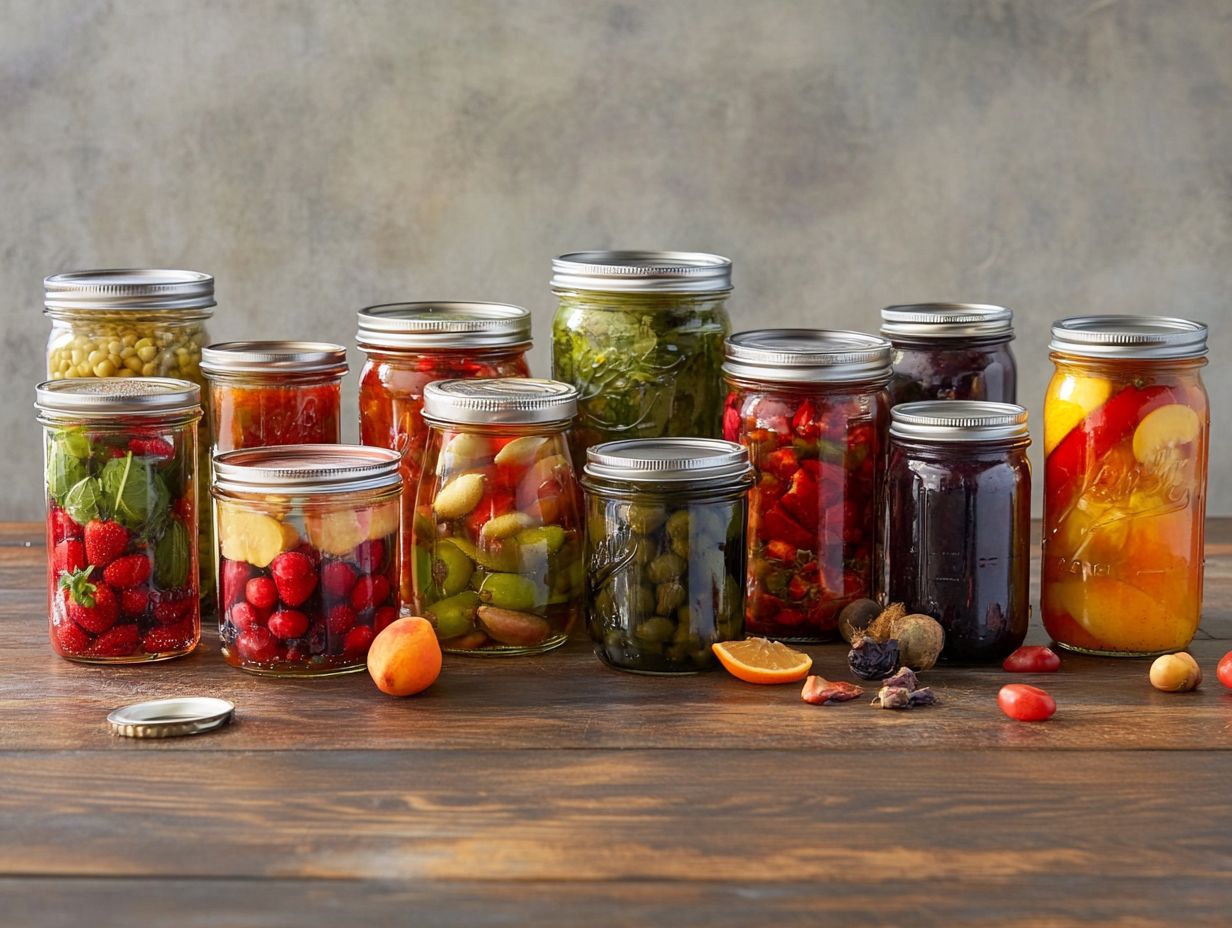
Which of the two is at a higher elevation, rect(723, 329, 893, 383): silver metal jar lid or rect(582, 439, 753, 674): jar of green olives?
rect(723, 329, 893, 383): silver metal jar lid

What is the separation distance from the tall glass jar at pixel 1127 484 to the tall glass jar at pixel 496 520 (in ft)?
1.56

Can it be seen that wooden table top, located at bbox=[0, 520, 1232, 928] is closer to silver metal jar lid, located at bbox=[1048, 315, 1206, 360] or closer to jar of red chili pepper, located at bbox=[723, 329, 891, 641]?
jar of red chili pepper, located at bbox=[723, 329, 891, 641]

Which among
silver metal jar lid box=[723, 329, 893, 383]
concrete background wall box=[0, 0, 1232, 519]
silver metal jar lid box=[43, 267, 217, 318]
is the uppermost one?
concrete background wall box=[0, 0, 1232, 519]

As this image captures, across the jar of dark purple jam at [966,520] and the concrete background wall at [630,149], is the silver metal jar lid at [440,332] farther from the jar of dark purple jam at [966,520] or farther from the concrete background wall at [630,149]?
the concrete background wall at [630,149]

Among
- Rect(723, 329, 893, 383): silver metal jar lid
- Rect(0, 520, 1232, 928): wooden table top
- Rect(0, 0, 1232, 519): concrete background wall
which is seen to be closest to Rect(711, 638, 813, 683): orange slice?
Rect(0, 520, 1232, 928): wooden table top

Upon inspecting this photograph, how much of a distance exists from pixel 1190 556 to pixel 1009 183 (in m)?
1.38

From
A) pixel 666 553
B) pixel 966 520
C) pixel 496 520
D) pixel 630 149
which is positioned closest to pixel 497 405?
pixel 496 520

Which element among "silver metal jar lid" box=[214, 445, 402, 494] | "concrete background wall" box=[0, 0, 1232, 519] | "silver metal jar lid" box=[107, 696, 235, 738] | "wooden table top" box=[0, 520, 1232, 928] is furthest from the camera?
"concrete background wall" box=[0, 0, 1232, 519]

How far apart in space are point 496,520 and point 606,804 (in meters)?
0.42

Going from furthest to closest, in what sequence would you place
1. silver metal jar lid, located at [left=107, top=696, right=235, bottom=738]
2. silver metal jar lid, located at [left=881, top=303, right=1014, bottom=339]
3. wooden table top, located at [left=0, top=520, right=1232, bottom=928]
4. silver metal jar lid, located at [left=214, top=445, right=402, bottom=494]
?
silver metal jar lid, located at [left=881, top=303, right=1014, bottom=339] < silver metal jar lid, located at [left=214, top=445, right=402, bottom=494] < silver metal jar lid, located at [left=107, top=696, right=235, bottom=738] < wooden table top, located at [left=0, top=520, right=1232, bottom=928]

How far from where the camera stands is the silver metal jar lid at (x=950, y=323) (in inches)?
66.4

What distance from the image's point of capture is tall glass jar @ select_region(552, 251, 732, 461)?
162 centimetres

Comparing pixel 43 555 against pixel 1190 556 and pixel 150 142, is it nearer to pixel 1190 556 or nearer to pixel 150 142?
pixel 150 142

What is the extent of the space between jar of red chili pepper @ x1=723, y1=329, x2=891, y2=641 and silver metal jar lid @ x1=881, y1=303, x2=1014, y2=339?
116 mm
